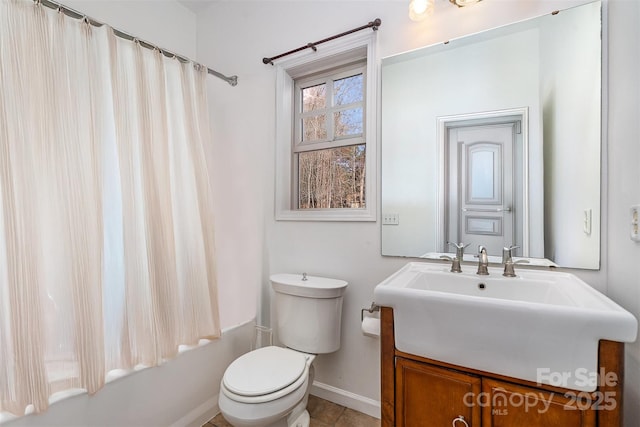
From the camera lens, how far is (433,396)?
36.8 inches

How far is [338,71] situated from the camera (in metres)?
1.89

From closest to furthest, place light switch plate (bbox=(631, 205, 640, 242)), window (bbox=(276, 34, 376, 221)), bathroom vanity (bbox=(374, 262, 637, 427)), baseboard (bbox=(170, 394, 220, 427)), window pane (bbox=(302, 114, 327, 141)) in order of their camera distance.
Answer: bathroom vanity (bbox=(374, 262, 637, 427))
light switch plate (bbox=(631, 205, 640, 242))
baseboard (bbox=(170, 394, 220, 427))
window (bbox=(276, 34, 376, 221))
window pane (bbox=(302, 114, 327, 141))

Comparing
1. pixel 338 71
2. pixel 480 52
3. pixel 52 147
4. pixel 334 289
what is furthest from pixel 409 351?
pixel 338 71

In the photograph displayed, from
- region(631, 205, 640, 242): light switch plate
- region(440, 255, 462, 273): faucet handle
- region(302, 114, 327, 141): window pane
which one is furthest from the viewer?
region(302, 114, 327, 141): window pane

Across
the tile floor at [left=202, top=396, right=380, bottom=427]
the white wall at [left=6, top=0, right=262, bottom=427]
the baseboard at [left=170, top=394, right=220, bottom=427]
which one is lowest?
the tile floor at [left=202, top=396, right=380, bottom=427]

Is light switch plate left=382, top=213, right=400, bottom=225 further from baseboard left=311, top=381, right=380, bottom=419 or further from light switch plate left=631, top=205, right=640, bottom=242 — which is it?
baseboard left=311, top=381, right=380, bottom=419

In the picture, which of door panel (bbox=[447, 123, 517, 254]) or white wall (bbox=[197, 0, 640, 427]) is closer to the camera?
white wall (bbox=[197, 0, 640, 427])

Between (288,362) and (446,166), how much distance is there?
125cm

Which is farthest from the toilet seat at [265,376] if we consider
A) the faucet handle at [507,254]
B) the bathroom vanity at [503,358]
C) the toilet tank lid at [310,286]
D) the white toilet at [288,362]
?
the faucet handle at [507,254]

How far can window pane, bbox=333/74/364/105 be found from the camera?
6.02 feet

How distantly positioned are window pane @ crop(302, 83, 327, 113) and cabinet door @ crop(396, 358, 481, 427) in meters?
1.65

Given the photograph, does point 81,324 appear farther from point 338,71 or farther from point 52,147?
point 338,71

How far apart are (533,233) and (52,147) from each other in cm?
203

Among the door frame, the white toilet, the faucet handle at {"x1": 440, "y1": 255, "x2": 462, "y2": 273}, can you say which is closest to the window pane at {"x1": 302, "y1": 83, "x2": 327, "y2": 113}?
the door frame
